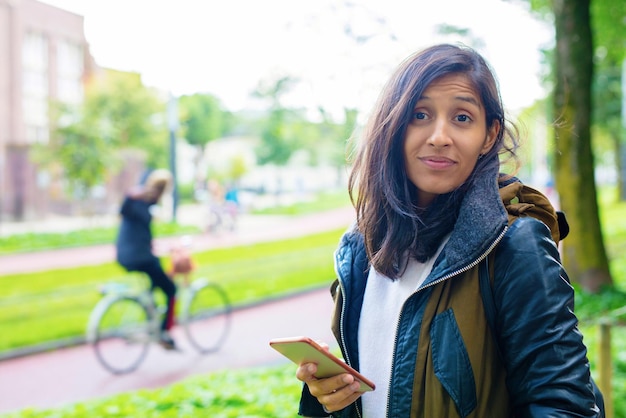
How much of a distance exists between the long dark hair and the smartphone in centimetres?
22

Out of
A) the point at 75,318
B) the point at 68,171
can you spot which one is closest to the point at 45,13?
the point at 68,171

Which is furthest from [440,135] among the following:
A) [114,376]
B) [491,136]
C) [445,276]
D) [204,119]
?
[204,119]

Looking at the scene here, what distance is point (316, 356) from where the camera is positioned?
1.18 meters

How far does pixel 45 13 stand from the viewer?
1889 centimetres

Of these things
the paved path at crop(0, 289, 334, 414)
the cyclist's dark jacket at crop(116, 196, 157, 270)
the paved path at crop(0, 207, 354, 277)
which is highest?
the cyclist's dark jacket at crop(116, 196, 157, 270)

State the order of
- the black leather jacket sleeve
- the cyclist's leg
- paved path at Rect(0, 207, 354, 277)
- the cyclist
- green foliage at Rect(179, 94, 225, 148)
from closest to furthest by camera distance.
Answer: the black leather jacket sleeve, the cyclist, the cyclist's leg, paved path at Rect(0, 207, 354, 277), green foliage at Rect(179, 94, 225, 148)

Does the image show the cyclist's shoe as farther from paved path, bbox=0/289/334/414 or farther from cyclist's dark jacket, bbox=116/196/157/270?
cyclist's dark jacket, bbox=116/196/157/270

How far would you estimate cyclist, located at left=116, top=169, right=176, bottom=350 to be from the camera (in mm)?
6211

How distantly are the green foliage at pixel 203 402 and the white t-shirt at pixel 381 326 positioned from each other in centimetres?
284

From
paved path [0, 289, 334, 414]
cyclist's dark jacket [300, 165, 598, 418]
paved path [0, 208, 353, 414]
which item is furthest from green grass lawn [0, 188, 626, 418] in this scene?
cyclist's dark jacket [300, 165, 598, 418]

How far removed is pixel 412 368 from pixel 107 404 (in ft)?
13.2

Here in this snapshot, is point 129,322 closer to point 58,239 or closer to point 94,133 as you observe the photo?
point 58,239

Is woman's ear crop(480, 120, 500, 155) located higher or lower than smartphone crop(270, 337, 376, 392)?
higher

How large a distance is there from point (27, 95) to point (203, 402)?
15671 mm
